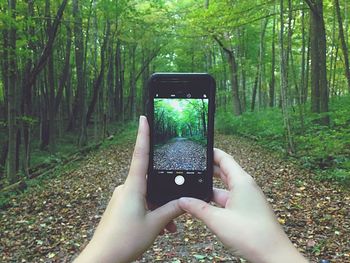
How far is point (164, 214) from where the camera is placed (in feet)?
6.18

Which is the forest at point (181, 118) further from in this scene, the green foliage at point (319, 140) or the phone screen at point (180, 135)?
the green foliage at point (319, 140)

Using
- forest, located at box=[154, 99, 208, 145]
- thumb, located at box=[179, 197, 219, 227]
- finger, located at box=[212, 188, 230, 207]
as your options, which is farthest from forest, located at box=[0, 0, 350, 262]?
thumb, located at box=[179, 197, 219, 227]

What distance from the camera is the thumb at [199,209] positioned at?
1.77 metres

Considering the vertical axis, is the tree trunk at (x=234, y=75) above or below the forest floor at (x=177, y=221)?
above

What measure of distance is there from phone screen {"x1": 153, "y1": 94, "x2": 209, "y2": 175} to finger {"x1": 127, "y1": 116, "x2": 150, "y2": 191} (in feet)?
0.49

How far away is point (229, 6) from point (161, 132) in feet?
42.5

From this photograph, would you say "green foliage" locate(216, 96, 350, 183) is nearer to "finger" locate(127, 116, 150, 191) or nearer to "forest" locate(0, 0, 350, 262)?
"forest" locate(0, 0, 350, 262)

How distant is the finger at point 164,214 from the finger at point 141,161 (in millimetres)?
127

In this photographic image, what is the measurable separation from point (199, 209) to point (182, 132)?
627 millimetres

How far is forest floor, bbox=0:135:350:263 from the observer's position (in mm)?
5781

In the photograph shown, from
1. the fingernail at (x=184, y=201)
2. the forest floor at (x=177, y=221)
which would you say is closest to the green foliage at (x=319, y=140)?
the forest floor at (x=177, y=221)

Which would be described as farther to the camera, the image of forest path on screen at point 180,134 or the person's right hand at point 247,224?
the image of forest path on screen at point 180,134

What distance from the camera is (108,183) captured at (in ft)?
34.4

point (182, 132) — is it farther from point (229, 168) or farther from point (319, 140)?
point (319, 140)
